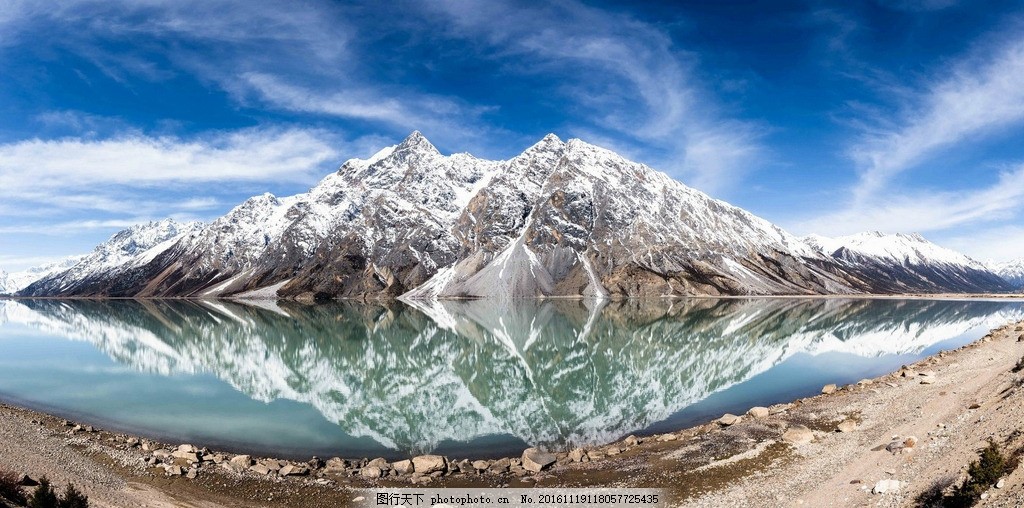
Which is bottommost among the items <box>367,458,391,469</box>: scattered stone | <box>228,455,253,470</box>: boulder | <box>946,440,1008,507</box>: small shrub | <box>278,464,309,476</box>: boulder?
<box>367,458,391,469</box>: scattered stone

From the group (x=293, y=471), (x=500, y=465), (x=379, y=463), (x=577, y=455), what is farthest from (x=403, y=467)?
(x=577, y=455)

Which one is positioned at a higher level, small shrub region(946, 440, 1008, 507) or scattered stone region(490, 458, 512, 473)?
small shrub region(946, 440, 1008, 507)

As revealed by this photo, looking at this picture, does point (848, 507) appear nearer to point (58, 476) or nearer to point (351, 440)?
point (351, 440)

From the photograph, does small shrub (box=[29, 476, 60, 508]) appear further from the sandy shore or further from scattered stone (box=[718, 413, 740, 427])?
scattered stone (box=[718, 413, 740, 427])

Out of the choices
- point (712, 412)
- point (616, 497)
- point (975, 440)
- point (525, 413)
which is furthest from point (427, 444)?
point (975, 440)

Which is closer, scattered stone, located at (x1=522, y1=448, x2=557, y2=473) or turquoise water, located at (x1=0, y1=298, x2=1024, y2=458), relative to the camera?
scattered stone, located at (x1=522, y1=448, x2=557, y2=473)

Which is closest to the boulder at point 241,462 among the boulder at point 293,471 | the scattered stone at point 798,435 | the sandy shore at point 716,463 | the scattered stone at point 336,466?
the sandy shore at point 716,463

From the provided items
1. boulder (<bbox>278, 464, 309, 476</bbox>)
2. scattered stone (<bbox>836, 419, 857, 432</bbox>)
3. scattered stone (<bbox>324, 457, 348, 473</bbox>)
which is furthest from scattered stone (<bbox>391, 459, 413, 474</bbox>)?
scattered stone (<bbox>836, 419, 857, 432</bbox>)
